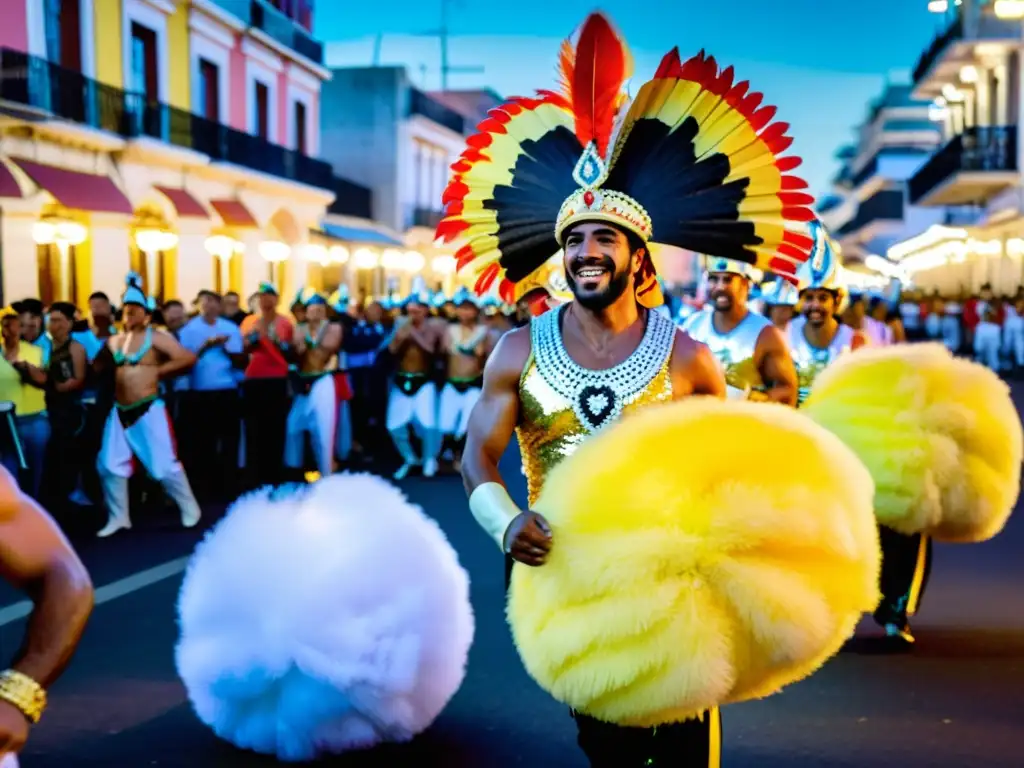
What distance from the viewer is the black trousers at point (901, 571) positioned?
623cm

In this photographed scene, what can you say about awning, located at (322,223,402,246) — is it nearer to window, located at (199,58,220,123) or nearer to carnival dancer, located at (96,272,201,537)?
window, located at (199,58,220,123)

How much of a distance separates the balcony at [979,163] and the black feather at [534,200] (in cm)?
3301

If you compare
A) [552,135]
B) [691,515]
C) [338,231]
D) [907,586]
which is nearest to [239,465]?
[907,586]

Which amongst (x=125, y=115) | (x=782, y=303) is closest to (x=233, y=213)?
(x=125, y=115)

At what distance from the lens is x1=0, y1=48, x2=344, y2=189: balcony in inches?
762

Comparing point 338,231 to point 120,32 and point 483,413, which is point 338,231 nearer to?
point 120,32

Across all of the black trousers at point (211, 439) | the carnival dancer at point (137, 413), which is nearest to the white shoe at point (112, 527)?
the carnival dancer at point (137, 413)

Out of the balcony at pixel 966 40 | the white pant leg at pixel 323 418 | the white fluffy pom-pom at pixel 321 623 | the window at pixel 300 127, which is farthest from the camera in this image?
the window at pixel 300 127

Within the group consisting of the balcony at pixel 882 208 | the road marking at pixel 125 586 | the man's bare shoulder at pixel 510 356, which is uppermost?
the balcony at pixel 882 208

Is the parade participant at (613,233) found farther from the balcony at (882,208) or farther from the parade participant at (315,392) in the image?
the balcony at (882,208)

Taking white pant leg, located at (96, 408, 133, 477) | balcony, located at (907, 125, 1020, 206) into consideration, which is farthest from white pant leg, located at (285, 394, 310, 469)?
balcony, located at (907, 125, 1020, 206)

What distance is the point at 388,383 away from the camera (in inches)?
671

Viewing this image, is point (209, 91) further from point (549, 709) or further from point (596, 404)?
point (596, 404)

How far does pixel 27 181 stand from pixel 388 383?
733cm
